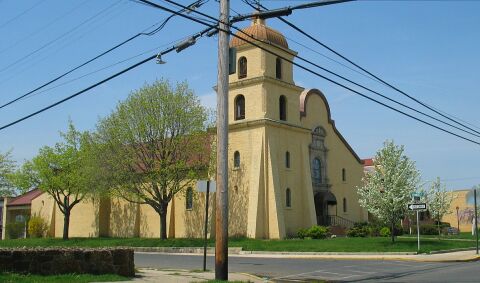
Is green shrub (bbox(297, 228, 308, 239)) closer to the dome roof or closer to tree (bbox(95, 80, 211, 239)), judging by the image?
tree (bbox(95, 80, 211, 239))

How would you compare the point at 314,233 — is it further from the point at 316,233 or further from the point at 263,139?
the point at 263,139

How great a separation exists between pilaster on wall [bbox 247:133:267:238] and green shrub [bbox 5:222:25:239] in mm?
31376

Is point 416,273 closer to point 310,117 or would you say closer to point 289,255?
point 289,255

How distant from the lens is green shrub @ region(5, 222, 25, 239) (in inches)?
2351

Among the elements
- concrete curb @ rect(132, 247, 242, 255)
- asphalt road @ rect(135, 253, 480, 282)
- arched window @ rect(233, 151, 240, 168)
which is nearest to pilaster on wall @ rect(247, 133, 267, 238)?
arched window @ rect(233, 151, 240, 168)

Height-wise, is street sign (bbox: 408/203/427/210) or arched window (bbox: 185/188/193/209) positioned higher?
arched window (bbox: 185/188/193/209)

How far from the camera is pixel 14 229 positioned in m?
59.8

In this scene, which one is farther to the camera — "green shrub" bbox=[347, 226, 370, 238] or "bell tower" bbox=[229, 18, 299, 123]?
"green shrub" bbox=[347, 226, 370, 238]

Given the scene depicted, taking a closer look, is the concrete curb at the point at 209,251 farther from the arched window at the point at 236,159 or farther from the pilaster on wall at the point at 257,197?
the arched window at the point at 236,159

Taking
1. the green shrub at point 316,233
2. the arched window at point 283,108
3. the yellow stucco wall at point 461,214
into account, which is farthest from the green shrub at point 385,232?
the yellow stucco wall at point 461,214

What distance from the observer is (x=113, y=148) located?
130ft

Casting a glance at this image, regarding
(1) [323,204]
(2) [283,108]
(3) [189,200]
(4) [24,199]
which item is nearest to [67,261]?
(3) [189,200]

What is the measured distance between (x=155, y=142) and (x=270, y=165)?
8.03m

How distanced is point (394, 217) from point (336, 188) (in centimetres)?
1714
